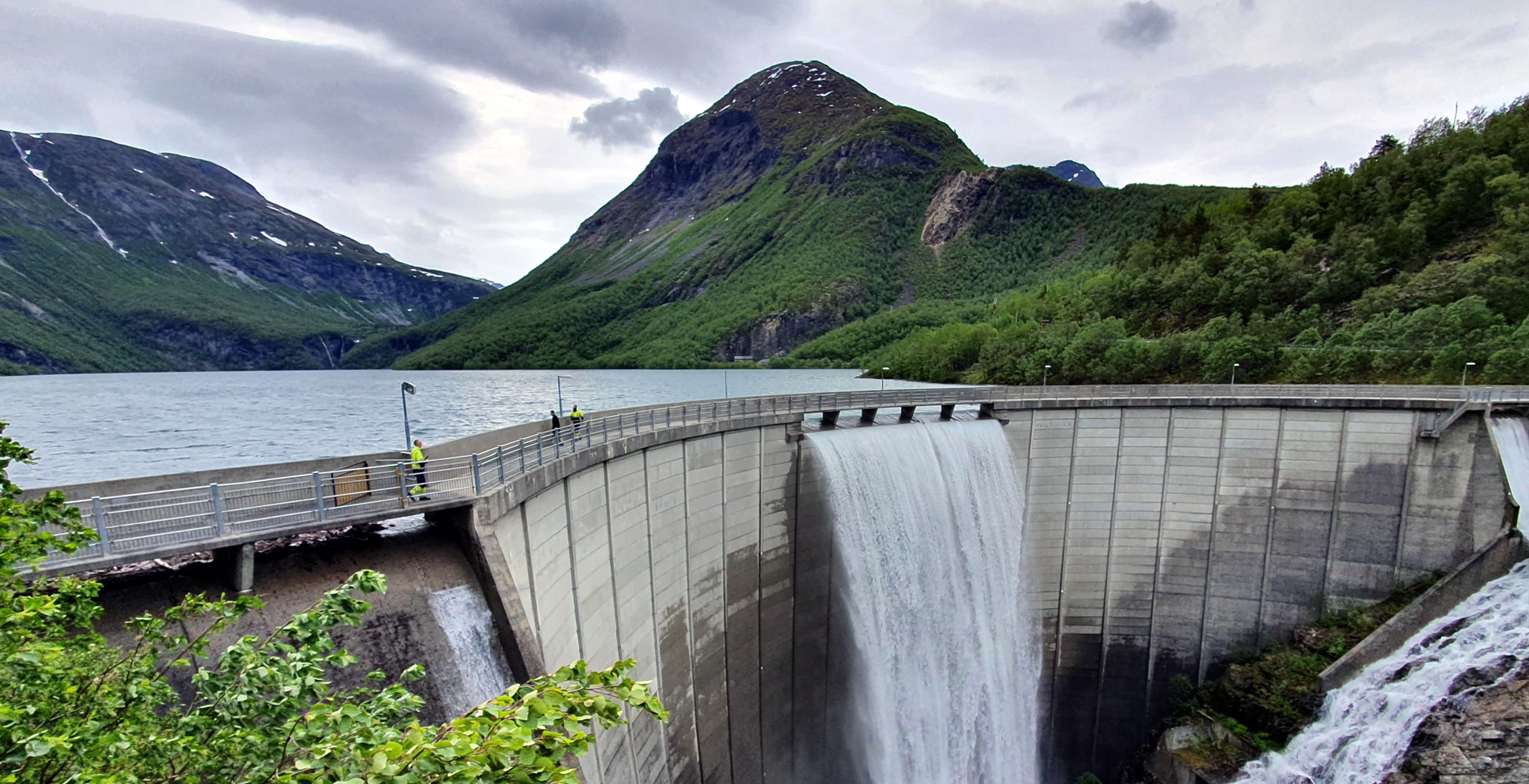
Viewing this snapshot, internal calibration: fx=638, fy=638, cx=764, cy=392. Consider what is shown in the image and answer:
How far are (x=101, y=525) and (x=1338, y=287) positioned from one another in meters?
73.2

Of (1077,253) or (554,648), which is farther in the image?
(1077,253)

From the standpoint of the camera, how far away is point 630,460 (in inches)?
679

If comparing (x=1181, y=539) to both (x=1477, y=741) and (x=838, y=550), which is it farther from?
(x=838, y=550)

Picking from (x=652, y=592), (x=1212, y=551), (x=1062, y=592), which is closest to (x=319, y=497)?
(x=652, y=592)

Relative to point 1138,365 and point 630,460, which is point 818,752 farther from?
point 1138,365

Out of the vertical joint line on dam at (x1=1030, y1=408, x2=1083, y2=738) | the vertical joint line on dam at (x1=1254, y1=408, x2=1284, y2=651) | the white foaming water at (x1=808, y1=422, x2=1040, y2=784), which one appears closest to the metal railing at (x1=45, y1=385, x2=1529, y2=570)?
the white foaming water at (x1=808, y1=422, x2=1040, y2=784)

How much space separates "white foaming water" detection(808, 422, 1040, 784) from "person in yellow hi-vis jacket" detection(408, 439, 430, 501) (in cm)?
1403

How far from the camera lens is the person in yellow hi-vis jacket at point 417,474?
10.5 meters

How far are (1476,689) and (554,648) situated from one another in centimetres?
2843

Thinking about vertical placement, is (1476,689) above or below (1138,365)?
below

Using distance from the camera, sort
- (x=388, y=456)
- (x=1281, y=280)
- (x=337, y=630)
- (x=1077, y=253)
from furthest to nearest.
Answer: (x=1077, y=253), (x=1281, y=280), (x=388, y=456), (x=337, y=630)

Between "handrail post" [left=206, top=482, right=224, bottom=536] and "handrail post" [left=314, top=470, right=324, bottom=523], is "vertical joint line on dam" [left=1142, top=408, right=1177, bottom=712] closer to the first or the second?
"handrail post" [left=314, top=470, right=324, bottom=523]

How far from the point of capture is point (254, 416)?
56906mm

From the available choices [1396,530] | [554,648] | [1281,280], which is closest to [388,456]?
[554,648]
